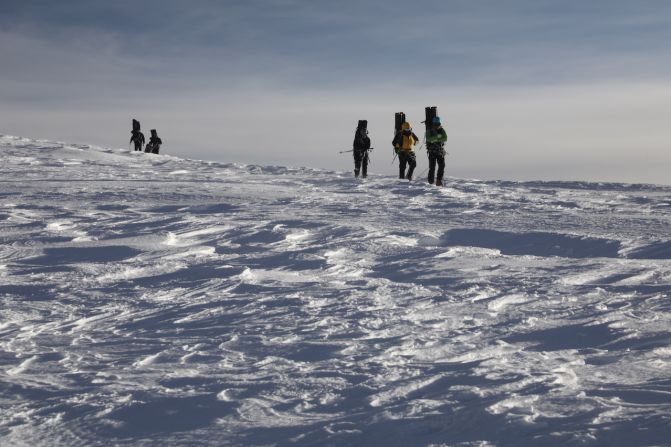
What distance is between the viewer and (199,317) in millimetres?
6805

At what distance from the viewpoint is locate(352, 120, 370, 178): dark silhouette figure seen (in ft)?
66.5

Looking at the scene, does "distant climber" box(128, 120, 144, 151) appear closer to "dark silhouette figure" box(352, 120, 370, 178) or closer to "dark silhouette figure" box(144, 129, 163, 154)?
"dark silhouette figure" box(144, 129, 163, 154)

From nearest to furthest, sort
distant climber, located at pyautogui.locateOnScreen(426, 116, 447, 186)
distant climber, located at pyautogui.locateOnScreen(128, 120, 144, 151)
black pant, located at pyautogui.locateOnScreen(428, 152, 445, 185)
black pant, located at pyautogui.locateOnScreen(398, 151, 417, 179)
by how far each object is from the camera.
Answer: distant climber, located at pyautogui.locateOnScreen(426, 116, 447, 186), black pant, located at pyautogui.locateOnScreen(428, 152, 445, 185), black pant, located at pyautogui.locateOnScreen(398, 151, 417, 179), distant climber, located at pyautogui.locateOnScreen(128, 120, 144, 151)

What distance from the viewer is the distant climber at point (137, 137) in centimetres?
3142

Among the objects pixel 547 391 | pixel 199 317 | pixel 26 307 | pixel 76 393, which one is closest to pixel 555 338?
pixel 547 391

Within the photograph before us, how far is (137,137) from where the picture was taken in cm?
3142

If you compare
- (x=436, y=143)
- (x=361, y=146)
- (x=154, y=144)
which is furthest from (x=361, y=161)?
(x=154, y=144)

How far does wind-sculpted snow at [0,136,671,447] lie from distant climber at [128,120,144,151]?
18.8m

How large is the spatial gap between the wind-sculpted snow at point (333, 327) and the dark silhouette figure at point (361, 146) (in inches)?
304

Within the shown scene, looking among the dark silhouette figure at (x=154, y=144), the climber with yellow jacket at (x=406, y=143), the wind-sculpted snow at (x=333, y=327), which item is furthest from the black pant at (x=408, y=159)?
the dark silhouette figure at (x=154, y=144)

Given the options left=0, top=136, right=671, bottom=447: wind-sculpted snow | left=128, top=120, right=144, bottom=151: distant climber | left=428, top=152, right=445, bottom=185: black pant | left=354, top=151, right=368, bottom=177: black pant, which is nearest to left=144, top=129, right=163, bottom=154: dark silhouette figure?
left=128, top=120, right=144, bottom=151: distant climber

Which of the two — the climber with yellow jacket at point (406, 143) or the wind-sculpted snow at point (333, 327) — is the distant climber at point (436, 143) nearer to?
the climber with yellow jacket at point (406, 143)

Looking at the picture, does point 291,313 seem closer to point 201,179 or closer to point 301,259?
point 301,259

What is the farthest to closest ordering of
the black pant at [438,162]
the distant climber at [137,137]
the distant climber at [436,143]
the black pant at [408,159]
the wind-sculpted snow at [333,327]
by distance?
1. the distant climber at [137,137]
2. the black pant at [408,159]
3. the black pant at [438,162]
4. the distant climber at [436,143]
5. the wind-sculpted snow at [333,327]
